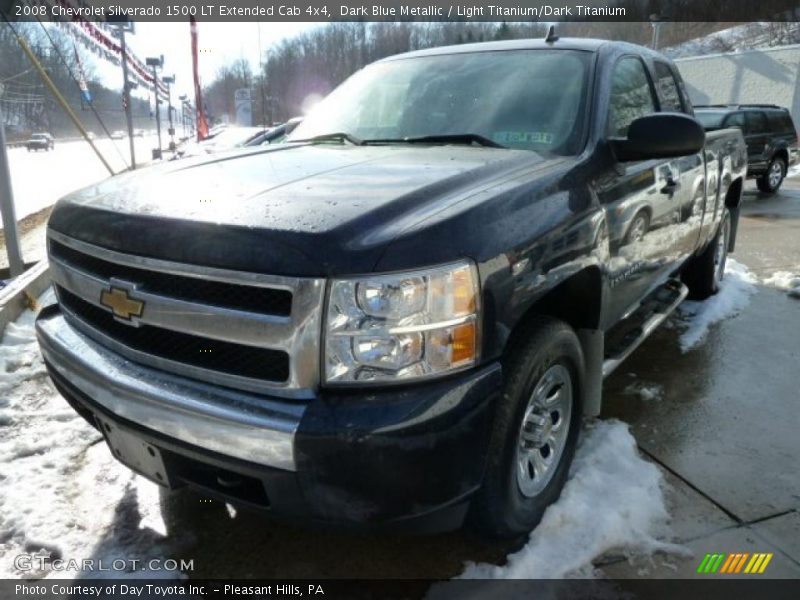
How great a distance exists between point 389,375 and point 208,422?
0.54 m

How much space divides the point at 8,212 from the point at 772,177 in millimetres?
13654

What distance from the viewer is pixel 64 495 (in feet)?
8.98

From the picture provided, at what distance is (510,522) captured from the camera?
7.27 ft

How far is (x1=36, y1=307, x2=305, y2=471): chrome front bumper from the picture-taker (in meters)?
1.75

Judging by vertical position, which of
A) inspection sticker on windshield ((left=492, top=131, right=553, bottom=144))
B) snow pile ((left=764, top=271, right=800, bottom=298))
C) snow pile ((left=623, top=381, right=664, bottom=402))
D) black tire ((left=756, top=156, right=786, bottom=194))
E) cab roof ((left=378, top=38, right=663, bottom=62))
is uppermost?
cab roof ((left=378, top=38, right=663, bottom=62))

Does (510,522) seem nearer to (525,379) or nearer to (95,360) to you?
(525,379)

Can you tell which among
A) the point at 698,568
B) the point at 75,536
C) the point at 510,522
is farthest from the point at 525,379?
the point at 75,536

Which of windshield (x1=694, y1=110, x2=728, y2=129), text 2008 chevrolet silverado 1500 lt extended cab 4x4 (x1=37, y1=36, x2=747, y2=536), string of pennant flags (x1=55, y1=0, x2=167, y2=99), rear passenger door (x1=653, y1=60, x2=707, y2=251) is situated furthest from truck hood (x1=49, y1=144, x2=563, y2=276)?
windshield (x1=694, y1=110, x2=728, y2=129)

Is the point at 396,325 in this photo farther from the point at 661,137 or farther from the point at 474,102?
the point at 474,102

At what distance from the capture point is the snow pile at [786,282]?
5.79m

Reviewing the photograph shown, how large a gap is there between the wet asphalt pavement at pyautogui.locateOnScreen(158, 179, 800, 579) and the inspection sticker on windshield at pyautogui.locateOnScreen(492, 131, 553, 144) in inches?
61.5

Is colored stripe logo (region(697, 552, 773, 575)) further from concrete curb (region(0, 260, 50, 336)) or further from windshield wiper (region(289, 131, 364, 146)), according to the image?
concrete curb (region(0, 260, 50, 336))

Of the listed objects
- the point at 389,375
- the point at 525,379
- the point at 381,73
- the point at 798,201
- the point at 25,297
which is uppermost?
the point at 381,73

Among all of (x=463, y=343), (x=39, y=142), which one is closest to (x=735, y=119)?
(x=463, y=343)
